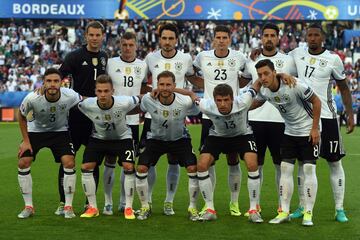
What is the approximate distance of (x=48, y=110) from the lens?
11023 mm

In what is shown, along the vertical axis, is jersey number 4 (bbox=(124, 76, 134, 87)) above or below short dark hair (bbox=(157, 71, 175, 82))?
below

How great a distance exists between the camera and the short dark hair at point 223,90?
34.4 ft

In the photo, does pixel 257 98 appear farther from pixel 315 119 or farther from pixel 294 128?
pixel 315 119

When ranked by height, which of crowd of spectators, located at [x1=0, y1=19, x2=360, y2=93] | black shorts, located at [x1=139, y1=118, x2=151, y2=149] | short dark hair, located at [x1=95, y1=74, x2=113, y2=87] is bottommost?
black shorts, located at [x1=139, y1=118, x2=151, y2=149]

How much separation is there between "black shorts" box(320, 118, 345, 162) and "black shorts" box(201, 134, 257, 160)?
2.81 feet

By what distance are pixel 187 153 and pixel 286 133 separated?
4.28 feet

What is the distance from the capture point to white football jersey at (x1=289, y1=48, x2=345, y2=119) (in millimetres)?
10852

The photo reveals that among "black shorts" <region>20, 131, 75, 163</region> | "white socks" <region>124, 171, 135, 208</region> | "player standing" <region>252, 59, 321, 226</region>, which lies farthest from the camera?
"black shorts" <region>20, 131, 75, 163</region>

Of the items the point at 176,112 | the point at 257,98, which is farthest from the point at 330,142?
the point at 176,112

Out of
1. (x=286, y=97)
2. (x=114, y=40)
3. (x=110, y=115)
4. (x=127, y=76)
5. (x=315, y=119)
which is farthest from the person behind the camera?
(x=114, y=40)

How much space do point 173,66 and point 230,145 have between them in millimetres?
1388

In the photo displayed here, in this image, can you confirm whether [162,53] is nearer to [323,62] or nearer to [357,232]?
[323,62]

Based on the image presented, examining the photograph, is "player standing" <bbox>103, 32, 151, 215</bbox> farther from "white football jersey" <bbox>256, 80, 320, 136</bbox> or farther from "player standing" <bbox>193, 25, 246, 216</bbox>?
"white football jersey" <bbox>256, 80, 320, 136</bbox>

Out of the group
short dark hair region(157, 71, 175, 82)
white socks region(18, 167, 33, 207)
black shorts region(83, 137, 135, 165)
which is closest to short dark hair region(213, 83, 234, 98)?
short dark hair region(157, 71, 175, 82)
